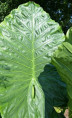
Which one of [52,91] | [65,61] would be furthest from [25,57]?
[65,61]

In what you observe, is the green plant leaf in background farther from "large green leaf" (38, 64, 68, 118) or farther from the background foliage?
the background foliage

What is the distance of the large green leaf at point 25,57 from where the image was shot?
2.77 ft

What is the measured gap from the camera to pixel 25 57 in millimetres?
1046

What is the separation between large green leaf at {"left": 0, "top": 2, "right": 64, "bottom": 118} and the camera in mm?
845

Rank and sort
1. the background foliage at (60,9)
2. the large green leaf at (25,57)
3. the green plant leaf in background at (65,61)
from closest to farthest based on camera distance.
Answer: the green plant leaf in background at (65,61)
the large green leaf at (25,57)
the background foliage at (60,9)

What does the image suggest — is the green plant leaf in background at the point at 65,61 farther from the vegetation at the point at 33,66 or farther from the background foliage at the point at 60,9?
the background foliage at the point at 60,9

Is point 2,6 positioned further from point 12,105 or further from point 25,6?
point 12,105

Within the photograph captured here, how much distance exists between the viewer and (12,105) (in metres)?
0.83

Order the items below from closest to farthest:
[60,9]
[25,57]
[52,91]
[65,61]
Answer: [65,61]
[52,91]
[25,57]
[60,9]

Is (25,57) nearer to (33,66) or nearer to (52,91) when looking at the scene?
(33,66)

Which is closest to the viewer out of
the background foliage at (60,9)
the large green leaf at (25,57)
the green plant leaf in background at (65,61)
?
the green plant leaf in background at (65,61)

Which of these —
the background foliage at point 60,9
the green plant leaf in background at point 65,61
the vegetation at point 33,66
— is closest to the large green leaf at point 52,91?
the vegetation at point 33,66

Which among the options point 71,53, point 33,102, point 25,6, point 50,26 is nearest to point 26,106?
point 33,102

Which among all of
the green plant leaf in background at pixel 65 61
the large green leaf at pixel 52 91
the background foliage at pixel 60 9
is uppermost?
the background foliage at pixel 60 9
